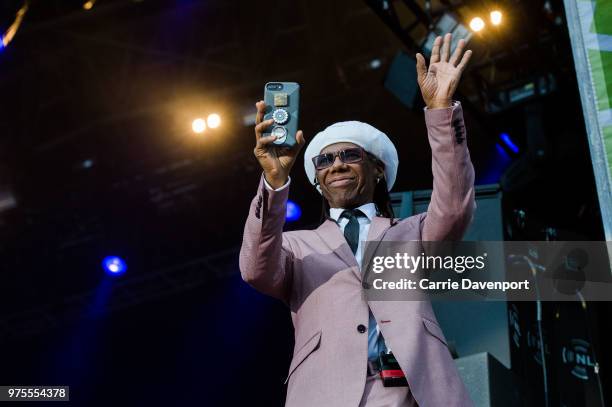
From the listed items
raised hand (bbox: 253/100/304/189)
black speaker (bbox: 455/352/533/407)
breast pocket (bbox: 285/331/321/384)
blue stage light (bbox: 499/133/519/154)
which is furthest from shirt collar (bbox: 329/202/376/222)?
blue stage light (bbox: 499/133/519/154)

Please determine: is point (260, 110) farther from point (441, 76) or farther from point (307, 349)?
point (307, 349)

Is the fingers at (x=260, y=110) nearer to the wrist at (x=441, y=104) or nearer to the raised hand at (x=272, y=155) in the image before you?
→ the raised hand at (x=272, y=155)

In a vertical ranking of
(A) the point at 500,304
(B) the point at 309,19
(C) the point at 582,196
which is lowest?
(A) the point at 500,304

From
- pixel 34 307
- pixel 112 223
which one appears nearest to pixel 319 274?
pixel 112 223

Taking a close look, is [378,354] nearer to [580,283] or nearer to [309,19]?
[580,283]

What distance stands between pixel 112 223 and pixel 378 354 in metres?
7.10

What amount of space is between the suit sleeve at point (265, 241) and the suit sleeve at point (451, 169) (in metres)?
0.44

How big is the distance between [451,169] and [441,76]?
0.96ft

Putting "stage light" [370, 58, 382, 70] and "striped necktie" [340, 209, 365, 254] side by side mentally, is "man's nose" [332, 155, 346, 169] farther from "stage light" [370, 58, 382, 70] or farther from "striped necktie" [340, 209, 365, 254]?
"stage light" [370, 58, 382, 70]

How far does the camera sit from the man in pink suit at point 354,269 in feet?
7.46

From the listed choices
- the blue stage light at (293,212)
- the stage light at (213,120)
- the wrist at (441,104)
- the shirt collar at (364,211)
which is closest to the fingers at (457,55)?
the wrist at (441,104)

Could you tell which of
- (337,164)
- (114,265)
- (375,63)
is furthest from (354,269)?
(114,265)

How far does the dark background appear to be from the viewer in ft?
26.8

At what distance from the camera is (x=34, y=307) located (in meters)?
9.32
